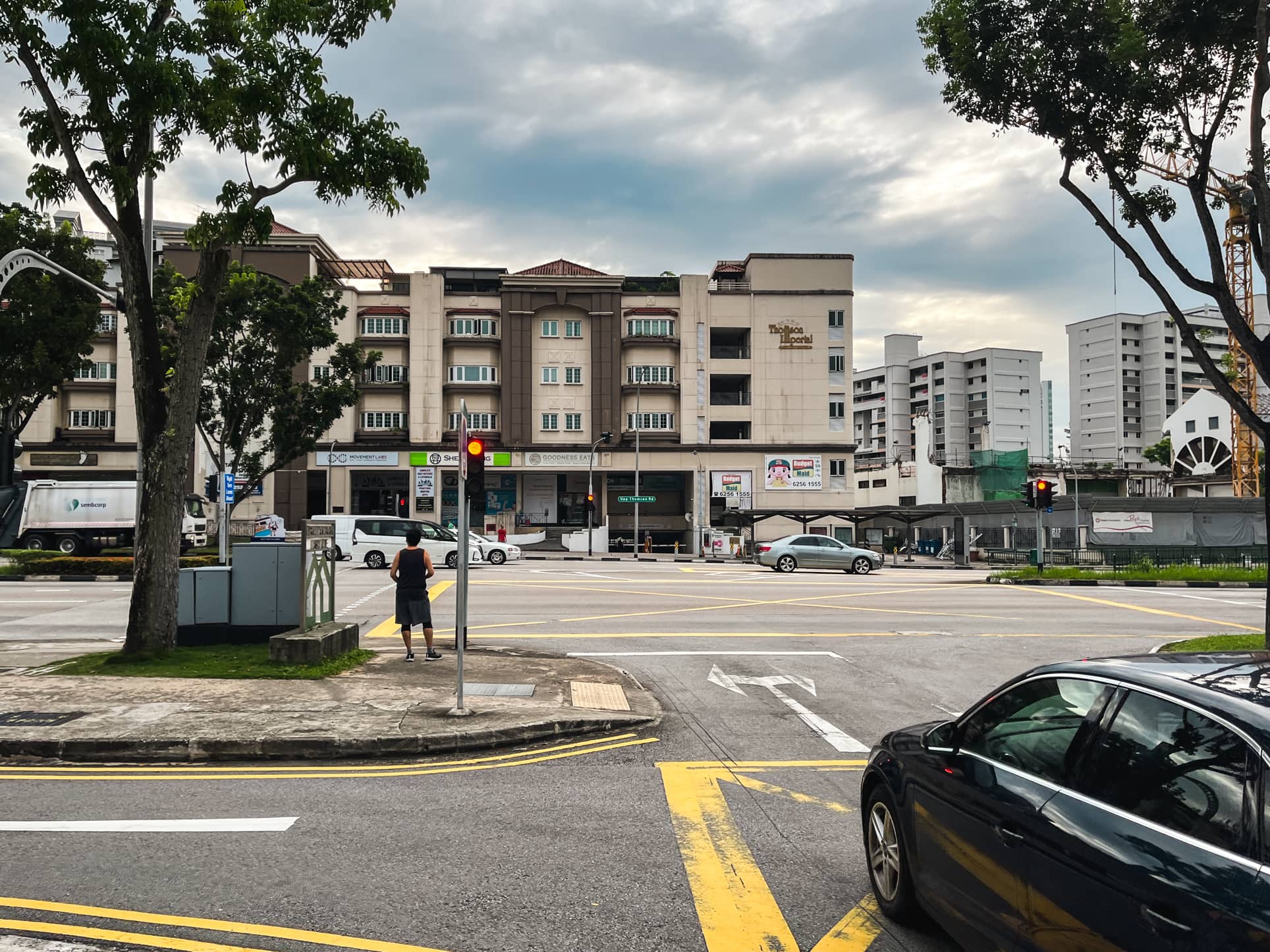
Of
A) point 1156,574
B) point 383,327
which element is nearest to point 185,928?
point 1156,574

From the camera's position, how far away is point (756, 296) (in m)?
64.1

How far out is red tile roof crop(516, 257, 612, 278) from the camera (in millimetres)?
63562

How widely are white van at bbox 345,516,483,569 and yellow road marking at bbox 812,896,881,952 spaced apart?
1125 inches

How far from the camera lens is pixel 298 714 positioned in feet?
28.4

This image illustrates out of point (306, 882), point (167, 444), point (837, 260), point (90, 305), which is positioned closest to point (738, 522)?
point (837, 260)

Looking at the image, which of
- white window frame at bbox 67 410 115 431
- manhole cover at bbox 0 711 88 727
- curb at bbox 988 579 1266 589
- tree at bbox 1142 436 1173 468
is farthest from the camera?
tree at bbox 1142 436 1173 468

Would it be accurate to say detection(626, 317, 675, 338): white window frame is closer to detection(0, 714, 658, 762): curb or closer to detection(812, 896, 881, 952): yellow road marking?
detection(0, 714, 658, 762): curb

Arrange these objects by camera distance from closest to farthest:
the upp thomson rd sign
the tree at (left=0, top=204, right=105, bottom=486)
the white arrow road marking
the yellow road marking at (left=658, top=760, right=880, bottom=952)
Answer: the yellow road marking at (left=658, top=760, right=880, bottom=952), the white arrow road marking, the tree at (left=0, top=204, right=105, bottom=486), the upp thomson rd sign

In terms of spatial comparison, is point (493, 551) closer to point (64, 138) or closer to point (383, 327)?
point (64, 138)

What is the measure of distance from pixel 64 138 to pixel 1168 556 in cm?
3862

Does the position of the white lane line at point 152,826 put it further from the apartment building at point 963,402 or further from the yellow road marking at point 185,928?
the apartment building at point 963,402

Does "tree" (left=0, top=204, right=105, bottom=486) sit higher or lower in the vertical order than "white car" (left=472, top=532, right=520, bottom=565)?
higher

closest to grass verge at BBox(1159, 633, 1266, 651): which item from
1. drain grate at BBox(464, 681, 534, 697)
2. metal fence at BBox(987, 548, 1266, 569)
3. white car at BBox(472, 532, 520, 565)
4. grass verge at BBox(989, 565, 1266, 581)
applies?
drain grate at BBox(464, 681, 534, 697)

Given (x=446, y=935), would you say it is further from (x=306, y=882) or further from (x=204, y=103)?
(x=204, y=103)
